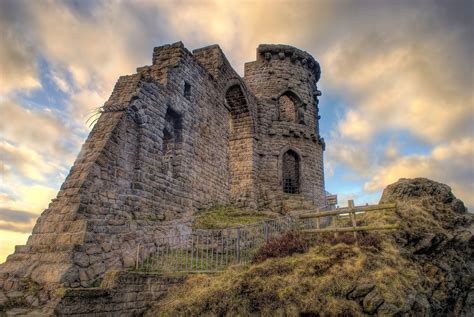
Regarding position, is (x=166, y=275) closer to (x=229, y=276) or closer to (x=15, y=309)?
(x=229, y=276)

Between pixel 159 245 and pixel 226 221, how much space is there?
393 centimetres

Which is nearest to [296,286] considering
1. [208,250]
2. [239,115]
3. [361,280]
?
[361,280]

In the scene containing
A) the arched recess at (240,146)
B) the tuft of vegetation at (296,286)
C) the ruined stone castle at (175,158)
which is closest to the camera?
the tuft of vegetation at (296,286)

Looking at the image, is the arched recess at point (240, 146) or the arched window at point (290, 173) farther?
the arched window at point (290, 173)

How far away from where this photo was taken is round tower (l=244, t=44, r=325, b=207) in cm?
2117

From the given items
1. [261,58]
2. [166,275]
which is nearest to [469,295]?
[166,275]

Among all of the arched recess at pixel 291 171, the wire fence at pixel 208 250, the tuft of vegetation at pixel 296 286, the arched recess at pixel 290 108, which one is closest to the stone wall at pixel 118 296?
the tuft of vegetation at pixel 296 286

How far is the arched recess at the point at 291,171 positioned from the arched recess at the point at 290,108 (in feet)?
7.02

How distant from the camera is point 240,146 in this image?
2045cm

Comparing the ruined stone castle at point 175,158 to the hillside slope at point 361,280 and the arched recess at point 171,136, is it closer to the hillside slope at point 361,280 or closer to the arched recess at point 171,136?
the arched recess at point 171,136

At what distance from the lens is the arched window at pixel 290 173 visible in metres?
22.0

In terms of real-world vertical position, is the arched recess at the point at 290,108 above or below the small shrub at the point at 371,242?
above

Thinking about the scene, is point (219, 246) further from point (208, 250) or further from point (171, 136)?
point (171, 136)

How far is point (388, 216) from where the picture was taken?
11422 millimetres
